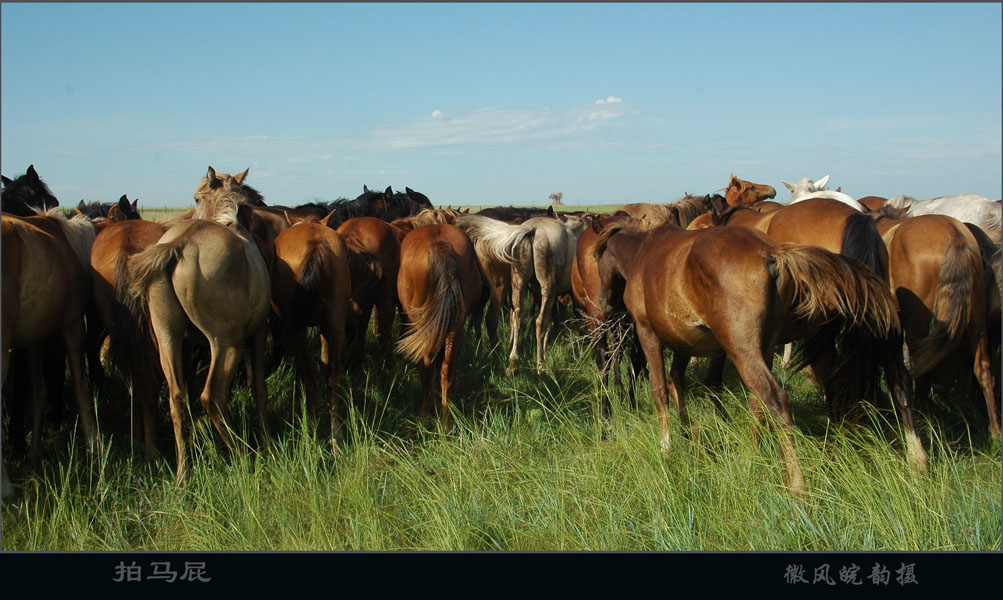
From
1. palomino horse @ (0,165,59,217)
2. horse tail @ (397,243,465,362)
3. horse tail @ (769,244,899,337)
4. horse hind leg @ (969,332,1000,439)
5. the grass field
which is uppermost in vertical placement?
palomino horse @ (0,165,59,217)

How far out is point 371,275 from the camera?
21.2ft

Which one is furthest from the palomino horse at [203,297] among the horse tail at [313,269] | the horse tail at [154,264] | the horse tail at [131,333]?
the horse tail at [313,269]

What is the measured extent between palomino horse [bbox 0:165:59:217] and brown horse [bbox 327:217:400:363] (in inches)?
117

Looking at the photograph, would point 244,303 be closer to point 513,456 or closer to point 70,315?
point 70,315

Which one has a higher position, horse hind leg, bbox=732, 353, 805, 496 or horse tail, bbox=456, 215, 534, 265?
horse tail, bbox=456, 215, 534, 265

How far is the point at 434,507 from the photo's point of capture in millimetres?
3943

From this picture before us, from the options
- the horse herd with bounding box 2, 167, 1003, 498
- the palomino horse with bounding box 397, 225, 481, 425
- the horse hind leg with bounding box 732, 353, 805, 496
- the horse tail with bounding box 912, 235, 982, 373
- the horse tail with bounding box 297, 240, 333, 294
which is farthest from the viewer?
the palomino horse with bounding box 397, 225, 481, 425

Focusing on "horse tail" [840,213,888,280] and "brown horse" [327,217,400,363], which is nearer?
"horse tail" [840,213,888,280]

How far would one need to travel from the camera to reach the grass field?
11.5 feet

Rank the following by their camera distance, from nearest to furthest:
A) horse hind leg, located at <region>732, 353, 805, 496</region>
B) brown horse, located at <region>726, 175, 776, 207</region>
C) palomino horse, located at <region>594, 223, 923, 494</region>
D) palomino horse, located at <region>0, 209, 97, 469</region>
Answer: horse hind leg, located at <region>732, 353, 805, 496</region> < palomino horse, located at <region>594, 223, 923, 494</region> < palomino horse, located at <region>0, 209, 97, 469</region> < brown horse, located at <region>726, 175, 776, 207</region>

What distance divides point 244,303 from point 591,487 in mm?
2604

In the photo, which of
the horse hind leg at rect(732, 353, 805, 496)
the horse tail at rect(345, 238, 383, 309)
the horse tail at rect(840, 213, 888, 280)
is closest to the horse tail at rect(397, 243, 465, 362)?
the horse tail at rect(345, 238, 383, 309)

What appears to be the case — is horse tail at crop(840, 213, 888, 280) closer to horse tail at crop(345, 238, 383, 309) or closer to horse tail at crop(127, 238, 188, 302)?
horse tail at crop(345, 238, 383, 309)

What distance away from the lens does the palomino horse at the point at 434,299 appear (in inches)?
235
